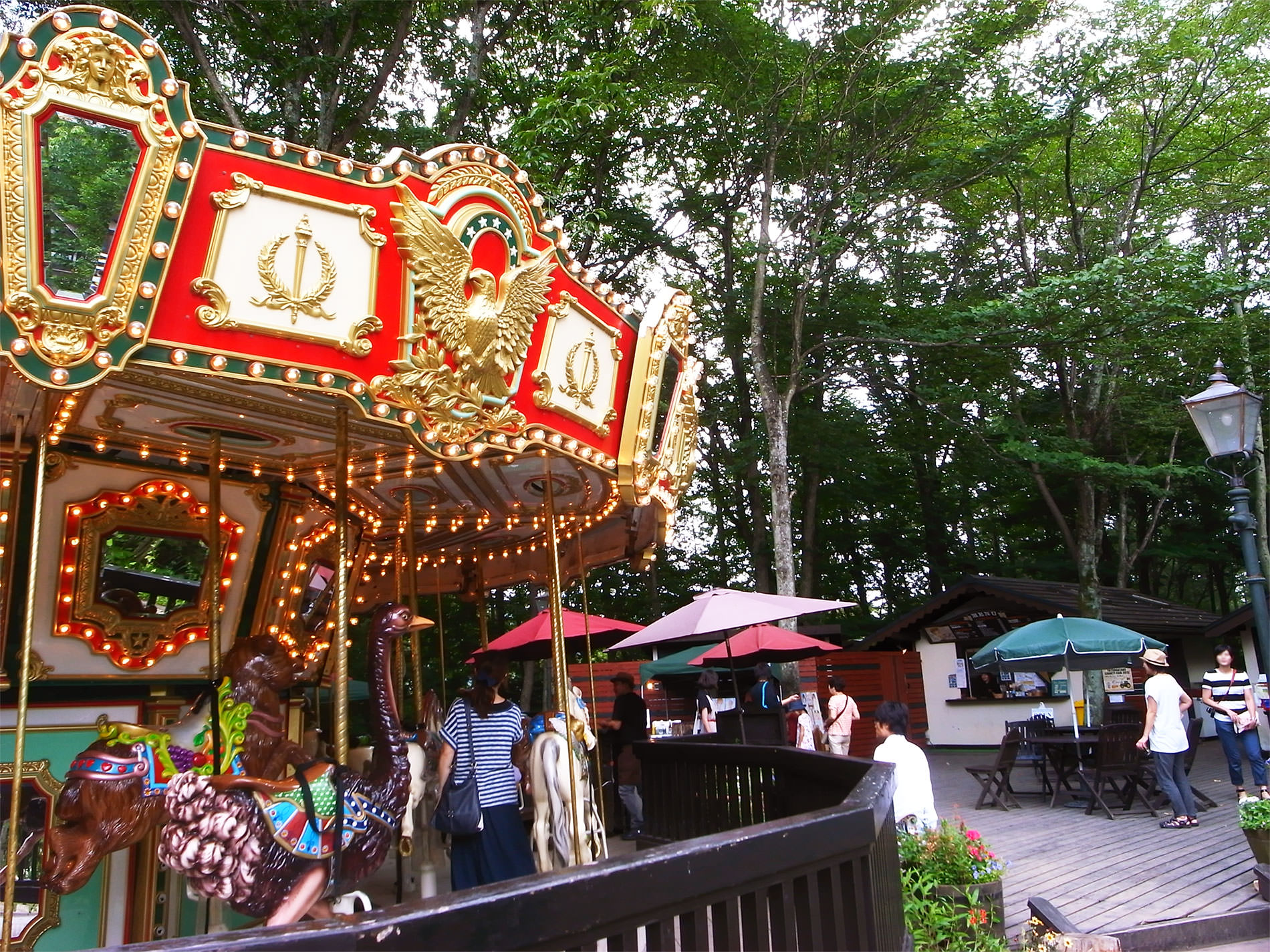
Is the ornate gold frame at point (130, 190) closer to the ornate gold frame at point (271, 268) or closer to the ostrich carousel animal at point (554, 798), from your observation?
the ornate gold frame at point (271, 268)

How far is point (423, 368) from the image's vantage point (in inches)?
203

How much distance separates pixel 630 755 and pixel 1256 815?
17.2 feet

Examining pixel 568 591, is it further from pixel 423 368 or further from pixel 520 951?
pixel 520 951

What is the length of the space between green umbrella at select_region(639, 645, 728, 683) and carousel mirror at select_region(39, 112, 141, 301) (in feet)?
47.1

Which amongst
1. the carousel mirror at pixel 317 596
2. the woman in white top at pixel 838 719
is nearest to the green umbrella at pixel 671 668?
the woman in white top at pixel 838 719

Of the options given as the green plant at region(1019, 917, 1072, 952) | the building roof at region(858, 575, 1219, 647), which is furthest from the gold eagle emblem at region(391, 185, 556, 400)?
the building roof at region(858, 575, 1219, 647)

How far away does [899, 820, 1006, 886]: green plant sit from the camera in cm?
534

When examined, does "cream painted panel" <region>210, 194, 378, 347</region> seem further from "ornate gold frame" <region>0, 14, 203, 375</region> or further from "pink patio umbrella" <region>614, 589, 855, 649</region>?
Answer: "pink patio umbrella" <region>614, 589, 855, 649</region>

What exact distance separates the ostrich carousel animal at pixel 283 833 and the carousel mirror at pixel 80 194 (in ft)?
7.92

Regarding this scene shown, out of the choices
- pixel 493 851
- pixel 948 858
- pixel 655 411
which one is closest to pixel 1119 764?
pixel 948 858

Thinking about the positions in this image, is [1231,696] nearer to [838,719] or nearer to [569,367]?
[838,719]

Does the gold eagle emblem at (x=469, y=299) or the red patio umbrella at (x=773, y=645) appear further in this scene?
the red patio umbrella at (x=773, y=645)

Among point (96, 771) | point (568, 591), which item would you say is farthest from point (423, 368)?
point (568, 591)

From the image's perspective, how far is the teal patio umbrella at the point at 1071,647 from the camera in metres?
11.0
